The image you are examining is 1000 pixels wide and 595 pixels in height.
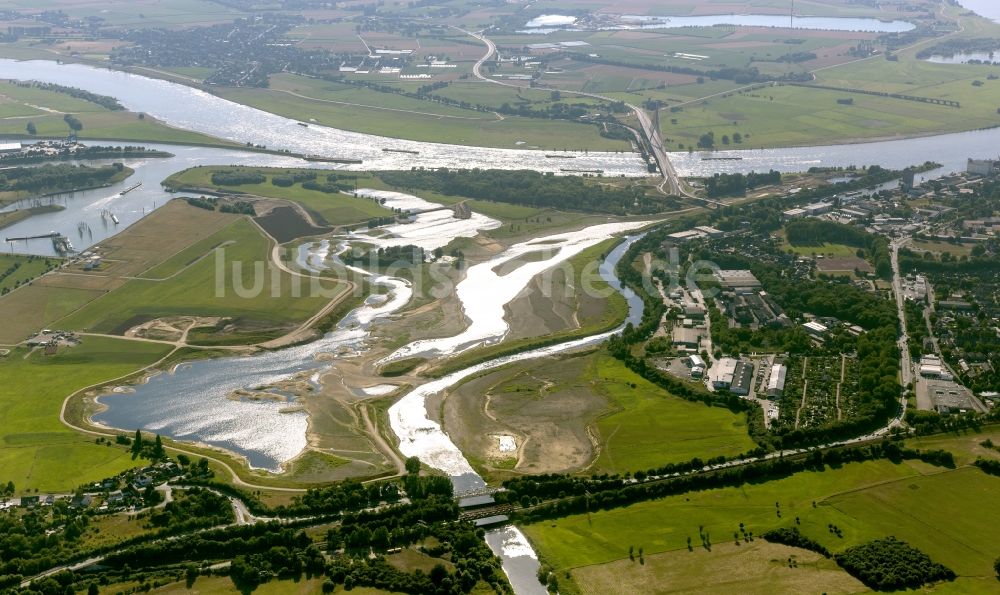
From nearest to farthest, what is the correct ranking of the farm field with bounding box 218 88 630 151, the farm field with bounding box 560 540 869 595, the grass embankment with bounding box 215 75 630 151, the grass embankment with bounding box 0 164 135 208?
the farm field with bounding box 560 540 869 595, the grass embankment with bounding box 0 164 135 208, the farm field with bounding box 218 88 630 151, the grass embankment with bounding box 215 75 630 151

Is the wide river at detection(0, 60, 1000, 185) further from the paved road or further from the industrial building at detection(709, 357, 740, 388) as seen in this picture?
the industrial building at detection(709, 357, 740, 388)

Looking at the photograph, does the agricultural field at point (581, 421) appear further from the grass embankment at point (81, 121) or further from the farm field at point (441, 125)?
the grass embankment at point (81, 121)

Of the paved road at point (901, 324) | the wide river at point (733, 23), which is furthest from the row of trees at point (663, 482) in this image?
the wide river at point (733, 23)

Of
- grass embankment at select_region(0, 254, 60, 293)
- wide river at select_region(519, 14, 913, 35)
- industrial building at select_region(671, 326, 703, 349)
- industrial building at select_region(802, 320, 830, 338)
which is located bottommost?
industrial building at select_region(671, 326, 703, 349)

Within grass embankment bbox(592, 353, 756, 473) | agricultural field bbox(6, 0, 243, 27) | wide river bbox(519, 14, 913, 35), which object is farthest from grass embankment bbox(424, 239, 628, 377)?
agricultural field bbox(6, 0, 243, 27)

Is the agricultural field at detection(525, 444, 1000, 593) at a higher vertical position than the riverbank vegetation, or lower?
lower

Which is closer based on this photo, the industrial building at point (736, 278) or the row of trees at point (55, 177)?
the industrial building at point (736, 278)

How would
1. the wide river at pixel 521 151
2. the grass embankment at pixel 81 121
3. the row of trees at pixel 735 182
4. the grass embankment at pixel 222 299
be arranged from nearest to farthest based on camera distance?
the grass embankment at pixel 222 299 → the row of trees at pixel 735 182 → the wide river at pixel 521 151 → the grass embankment at pixel 81 121

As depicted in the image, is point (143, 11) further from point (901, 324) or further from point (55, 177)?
point (901, 324)
